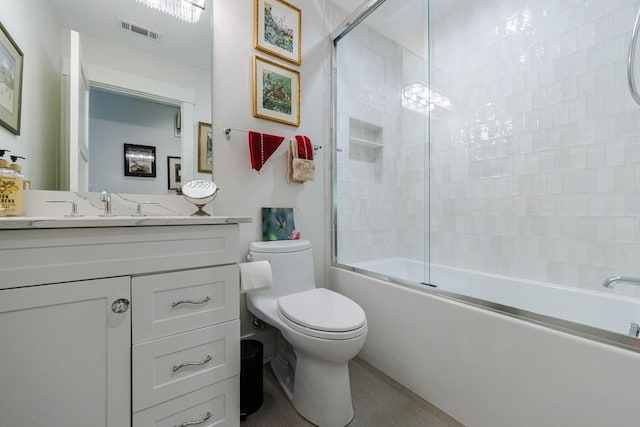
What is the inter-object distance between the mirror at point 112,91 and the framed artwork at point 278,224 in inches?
16.2

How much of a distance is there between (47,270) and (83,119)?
77 centimetres

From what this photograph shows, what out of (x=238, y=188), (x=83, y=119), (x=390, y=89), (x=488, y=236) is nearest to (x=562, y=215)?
(x=488, y=236)

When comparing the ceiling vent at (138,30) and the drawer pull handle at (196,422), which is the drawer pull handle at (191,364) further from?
the ceiling vent at (138,30)

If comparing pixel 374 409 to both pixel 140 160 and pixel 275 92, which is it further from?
pixel 275 92

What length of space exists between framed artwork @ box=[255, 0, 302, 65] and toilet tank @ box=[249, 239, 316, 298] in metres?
1.20

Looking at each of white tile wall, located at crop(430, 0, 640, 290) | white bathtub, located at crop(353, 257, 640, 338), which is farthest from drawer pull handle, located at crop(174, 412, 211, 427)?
white tile wall, located at crop(430, 0, 640, 290)

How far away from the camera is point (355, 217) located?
210cm

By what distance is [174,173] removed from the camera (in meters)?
1.35

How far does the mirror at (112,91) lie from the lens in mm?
1048

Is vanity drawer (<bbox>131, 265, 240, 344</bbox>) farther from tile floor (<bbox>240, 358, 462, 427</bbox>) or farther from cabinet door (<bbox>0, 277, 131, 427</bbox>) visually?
tile floor (<bbox>240, 358, 462, 427</bbox>)

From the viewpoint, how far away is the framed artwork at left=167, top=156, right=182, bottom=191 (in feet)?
4.40

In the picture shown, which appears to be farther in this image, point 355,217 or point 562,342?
point 355,217

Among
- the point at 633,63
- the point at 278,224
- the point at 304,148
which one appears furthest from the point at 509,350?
the point at 633,63

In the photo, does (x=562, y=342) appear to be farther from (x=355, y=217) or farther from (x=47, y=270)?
(x=47, y=270)
